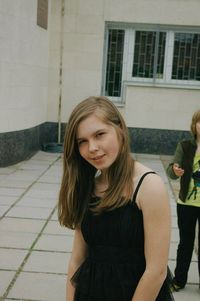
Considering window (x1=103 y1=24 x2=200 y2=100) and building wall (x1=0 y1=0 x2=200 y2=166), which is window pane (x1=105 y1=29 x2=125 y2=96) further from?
building wall (x1=0 y1=0 x2=200 y2=166)

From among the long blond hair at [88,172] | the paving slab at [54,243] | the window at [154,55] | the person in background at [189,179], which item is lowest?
the paving slab at [54,243]

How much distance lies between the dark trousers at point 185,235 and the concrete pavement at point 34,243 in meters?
0.16

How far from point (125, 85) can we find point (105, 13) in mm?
1708

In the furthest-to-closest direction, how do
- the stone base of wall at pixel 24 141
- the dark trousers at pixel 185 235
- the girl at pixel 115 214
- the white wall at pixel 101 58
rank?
the white wall at pixel 101 58 → the stone base of wall at pixel 24 141 → the dark trousers at pixel 185 235 → the girl at pixel 115 214

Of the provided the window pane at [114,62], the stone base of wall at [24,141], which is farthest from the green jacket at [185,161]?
the window pane at [114,62]

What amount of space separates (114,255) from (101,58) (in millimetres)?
9819

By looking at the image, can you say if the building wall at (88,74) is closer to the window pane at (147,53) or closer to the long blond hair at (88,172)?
the window pane at (147,53)

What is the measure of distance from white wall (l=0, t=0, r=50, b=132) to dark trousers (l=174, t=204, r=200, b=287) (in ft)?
18.0

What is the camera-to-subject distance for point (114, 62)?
11.6 meters

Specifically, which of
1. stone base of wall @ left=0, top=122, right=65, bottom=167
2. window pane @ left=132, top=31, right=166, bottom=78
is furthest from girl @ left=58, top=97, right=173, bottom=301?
window pane @ left=132, top=31, right=166, bottom=78

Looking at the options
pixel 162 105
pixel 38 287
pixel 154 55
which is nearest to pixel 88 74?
pixel 154 55

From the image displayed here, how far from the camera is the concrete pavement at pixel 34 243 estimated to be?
13.2 ft

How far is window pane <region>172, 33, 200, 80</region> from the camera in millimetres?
11422

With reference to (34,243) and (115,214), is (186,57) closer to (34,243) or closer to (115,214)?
(34,243)
